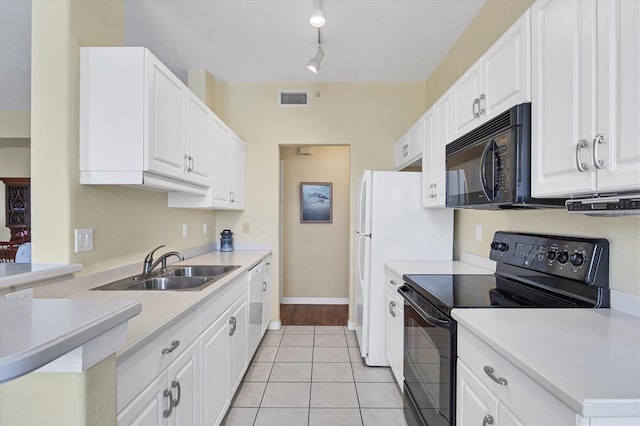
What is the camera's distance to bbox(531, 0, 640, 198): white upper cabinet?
901mm

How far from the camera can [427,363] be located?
5.42 feet

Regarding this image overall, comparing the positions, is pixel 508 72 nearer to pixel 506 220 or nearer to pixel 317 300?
pixel 506 220

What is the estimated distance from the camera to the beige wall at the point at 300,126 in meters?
3.71

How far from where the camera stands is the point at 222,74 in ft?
11.5

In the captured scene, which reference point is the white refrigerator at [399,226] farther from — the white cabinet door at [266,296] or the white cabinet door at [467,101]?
the white cabinet door at [266,296]

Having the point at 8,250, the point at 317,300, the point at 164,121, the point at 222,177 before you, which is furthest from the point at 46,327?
the point at 317,300

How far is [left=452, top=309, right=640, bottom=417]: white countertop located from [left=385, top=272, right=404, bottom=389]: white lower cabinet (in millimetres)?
1067

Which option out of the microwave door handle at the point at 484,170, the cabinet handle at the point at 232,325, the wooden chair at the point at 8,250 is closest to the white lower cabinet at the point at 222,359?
the cabinet handle at the point at 232,325

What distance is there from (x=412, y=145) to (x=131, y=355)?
8.74 ft

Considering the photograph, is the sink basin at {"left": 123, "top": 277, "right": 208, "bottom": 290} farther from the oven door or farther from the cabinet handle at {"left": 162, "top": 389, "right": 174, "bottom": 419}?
the oven door

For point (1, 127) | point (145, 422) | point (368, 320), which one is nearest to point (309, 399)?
point (368, 320)

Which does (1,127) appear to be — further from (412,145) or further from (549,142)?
(549,142)

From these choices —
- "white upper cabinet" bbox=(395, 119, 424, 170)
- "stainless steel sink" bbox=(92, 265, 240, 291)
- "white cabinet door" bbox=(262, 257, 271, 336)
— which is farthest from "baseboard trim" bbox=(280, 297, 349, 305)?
"stainless steel sink" bbox=(92, 265, 240, 291)

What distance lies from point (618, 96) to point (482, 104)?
0.79 meters
